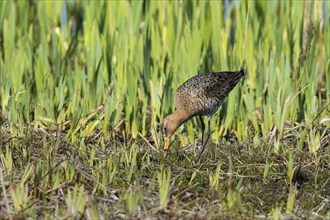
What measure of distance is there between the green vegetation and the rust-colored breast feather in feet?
0.77

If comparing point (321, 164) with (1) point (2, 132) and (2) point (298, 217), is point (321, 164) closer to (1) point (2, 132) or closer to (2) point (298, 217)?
(2) point (298, 217)

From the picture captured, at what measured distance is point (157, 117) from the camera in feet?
20.3

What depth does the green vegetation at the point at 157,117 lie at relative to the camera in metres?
4.25

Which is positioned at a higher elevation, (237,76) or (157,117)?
(237,76)

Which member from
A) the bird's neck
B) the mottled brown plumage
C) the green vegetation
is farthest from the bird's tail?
the bird's neck

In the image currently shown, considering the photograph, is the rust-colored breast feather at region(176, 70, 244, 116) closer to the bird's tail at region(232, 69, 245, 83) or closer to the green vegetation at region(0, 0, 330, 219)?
the bird's tail at region(232, 69, 245, 83)

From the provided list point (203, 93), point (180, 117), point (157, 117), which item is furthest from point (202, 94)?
point (157, 117)

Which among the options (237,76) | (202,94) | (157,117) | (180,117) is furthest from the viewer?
(157,117)

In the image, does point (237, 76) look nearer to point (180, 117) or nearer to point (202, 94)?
point (202, 94)

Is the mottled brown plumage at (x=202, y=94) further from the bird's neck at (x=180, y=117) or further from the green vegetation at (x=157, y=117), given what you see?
the green vegetation at (x=157, y=117)

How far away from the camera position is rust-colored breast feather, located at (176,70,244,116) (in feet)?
18.9

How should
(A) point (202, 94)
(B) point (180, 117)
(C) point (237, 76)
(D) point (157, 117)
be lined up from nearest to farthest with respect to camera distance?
(B) point (180, 117) → (A) point (202, 94) → (C) point (237, 76) → (D) point (157, 117)

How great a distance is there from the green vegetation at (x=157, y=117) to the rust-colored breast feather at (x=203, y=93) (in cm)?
24

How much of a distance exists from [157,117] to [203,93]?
522 millimetres
